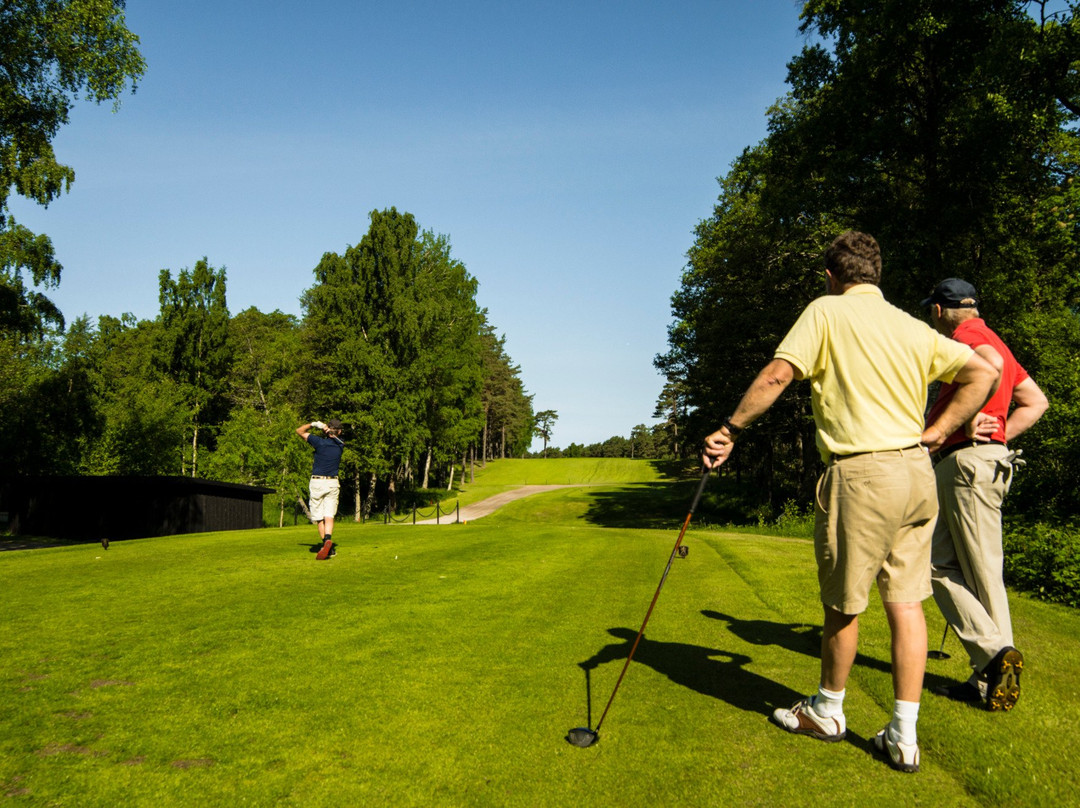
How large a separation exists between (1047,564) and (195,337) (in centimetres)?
5158

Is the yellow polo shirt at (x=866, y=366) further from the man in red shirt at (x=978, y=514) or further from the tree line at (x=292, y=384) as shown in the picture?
the tree line at (x=292, y=384)

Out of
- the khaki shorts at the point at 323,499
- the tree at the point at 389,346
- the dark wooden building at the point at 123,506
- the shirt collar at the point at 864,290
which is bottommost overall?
the dark wooden building at the point at 123,506

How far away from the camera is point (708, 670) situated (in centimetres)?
435

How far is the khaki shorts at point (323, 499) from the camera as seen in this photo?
9.87m

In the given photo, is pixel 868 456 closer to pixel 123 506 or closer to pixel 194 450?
pixel 123 506

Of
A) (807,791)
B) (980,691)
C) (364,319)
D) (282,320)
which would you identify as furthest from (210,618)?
(282,320)

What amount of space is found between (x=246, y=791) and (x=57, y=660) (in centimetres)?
251

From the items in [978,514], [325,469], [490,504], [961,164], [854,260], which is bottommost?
[490,504]

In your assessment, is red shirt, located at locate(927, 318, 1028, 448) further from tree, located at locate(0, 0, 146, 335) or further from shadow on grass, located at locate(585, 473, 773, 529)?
shadow on grass, located at locate(585, 473, 773, 529)

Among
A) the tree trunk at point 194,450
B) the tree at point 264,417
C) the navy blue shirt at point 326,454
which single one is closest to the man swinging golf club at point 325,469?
the navy blue shirt at point 326,454

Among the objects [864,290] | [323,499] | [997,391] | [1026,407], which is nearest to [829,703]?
[864,290]

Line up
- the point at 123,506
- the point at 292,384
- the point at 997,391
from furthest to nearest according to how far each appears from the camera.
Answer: the point at 292,384 < the point at 123,506 < the point at 997,391

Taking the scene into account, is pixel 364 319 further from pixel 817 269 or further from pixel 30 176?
pixel 817 269

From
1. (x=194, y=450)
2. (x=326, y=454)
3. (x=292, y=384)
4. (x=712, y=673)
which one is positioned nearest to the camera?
(x=712, y=673)
